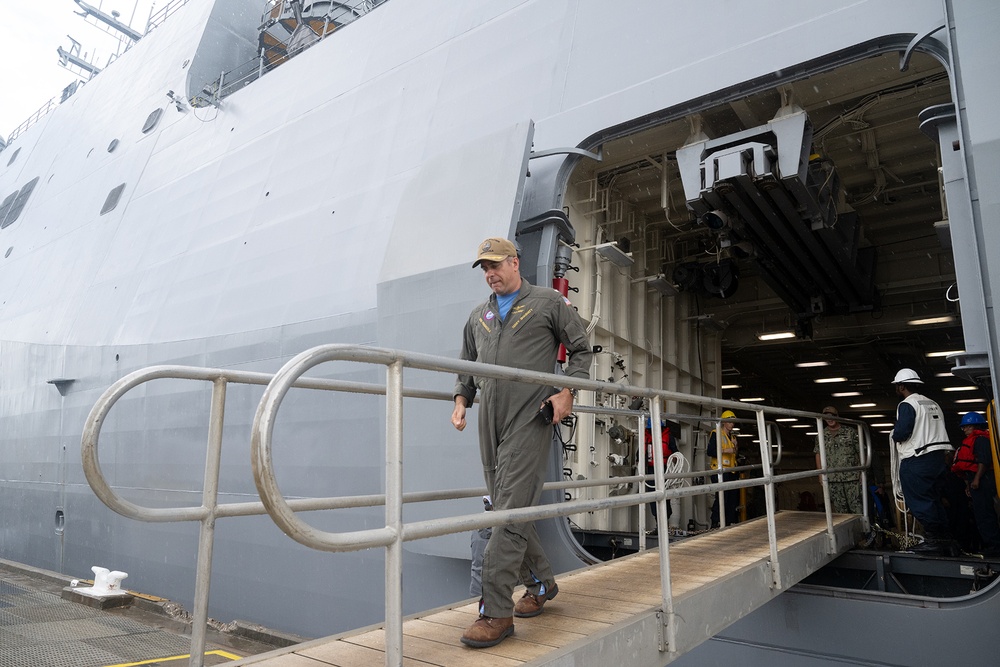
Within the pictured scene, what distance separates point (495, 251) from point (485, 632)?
51.1 inches

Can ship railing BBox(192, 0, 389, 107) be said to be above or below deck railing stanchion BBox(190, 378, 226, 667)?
above

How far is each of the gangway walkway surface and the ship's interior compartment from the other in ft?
4.03

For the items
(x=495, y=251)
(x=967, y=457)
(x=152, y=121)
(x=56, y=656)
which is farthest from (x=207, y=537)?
(x=152, y=121)

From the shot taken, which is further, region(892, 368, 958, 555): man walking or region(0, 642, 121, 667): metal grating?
region(892, 368, 958, 555): man walking

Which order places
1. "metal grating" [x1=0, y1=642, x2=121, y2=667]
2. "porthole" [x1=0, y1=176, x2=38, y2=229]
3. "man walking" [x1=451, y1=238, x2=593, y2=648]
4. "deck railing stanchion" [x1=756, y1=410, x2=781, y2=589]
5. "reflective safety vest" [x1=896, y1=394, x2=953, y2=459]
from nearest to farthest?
"man walking" [x1=451, y1=238, x2=593, y2=648] < "deck railing stanchion" [x1=756, y1=410, x2=781, y2=589] < "metal grating" [x1=0, y1=642, x2=121, y2=667] < "reflective safety vest" [x1=896, y1=394, x2=953, y2=459] < "porthole" [x1=0, y1=176, x2=38, y2=229]

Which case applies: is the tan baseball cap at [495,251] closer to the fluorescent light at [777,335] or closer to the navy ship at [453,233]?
the navy ship at [453,233]

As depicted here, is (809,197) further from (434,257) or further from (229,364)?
(229,364)

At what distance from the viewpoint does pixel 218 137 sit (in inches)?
359

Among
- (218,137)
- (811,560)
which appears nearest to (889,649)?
(811,560)

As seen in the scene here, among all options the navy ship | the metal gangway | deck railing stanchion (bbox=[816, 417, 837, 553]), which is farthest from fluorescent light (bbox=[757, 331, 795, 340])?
the metal gangway

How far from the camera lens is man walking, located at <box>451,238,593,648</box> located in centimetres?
Result: 228

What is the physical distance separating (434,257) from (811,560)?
3174mm

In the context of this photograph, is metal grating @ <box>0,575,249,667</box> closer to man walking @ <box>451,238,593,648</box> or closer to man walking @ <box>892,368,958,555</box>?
man walking @ <box>451,238,593,648</box>

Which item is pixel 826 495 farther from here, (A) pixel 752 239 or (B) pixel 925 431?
(A) pixel 752 239
